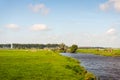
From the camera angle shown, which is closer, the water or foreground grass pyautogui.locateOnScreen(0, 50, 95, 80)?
foreground grass pyautogui.locateOnScreen(0, 50, 95, 80)

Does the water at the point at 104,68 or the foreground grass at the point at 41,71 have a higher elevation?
the foreground grass at the point at 41,71

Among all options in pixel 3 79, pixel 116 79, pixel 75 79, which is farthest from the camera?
pixel 116 79

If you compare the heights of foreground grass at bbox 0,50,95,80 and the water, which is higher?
foreground grass at bbox 0,50,95,80

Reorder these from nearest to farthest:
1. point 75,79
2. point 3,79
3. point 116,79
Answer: point 3,79 → point 75,79 → point 116,79

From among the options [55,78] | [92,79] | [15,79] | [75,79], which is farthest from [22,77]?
[92,79]

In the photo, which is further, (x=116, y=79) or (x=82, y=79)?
(x=116, y=79)

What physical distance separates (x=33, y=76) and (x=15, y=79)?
10.9 ft

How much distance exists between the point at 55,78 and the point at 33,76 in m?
3.39

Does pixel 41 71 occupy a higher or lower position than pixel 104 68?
higher

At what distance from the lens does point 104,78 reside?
46625mm

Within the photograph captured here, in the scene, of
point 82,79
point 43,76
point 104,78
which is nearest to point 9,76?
point 43,76

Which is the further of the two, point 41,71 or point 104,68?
point 104,68

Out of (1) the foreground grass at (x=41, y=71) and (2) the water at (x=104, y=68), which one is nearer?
(1) the foreground grass at (x=41, y=71)

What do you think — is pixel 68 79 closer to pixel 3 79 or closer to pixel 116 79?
pixel 3 79
